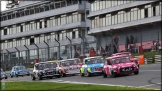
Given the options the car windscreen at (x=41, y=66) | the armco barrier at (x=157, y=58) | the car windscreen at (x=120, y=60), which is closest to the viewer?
the car windscreen at (x=120, y=60)

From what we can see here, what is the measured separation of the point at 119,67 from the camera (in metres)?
26.2

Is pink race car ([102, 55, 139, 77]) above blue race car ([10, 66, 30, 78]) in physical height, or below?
above

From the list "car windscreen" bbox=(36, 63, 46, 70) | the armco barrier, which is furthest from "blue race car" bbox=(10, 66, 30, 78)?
the armco barrier

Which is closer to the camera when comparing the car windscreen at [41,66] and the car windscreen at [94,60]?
the car windscreen at [94,60]

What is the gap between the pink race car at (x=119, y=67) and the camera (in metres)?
26.2

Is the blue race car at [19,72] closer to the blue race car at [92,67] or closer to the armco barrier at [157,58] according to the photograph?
the armco barrier at [157,58]

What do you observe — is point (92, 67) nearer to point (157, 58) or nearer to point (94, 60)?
point (94, 60)

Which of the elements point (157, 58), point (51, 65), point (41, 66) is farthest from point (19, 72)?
point (157, 58)

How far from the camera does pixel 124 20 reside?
188ft

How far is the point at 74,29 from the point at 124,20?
17850 millimetres

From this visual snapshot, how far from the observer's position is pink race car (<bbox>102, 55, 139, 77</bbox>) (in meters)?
26.2

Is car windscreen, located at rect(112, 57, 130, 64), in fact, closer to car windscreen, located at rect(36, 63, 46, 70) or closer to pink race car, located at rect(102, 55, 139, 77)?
pink race car, located at rect(102, 55, 139, 77)

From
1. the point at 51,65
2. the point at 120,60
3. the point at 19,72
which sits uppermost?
the point at 120,60

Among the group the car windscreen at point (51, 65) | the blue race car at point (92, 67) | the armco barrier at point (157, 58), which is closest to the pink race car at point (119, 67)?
the blue race car at point (92, 67)
